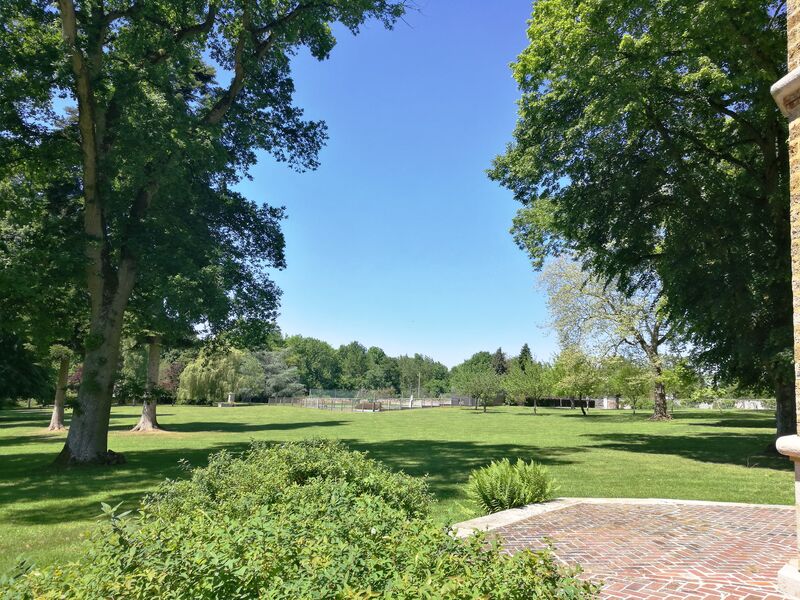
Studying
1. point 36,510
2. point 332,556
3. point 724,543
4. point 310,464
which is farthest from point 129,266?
point 724,543

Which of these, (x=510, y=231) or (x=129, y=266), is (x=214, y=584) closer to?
(x=129, y=266)

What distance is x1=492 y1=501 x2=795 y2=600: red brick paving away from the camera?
14.5 feet

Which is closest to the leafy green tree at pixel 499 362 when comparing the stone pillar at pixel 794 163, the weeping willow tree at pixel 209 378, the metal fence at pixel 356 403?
the metal fence at pixel 356 403

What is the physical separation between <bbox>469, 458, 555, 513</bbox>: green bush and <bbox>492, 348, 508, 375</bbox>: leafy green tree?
10644 cm

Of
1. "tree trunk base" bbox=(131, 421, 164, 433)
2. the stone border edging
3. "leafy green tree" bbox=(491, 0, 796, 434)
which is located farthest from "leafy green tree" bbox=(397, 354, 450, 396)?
the stone border edging

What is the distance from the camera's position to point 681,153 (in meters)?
16.1

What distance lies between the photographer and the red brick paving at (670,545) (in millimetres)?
4410

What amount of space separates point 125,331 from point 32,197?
7.72 m

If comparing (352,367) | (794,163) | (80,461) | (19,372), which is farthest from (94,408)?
(352,367)

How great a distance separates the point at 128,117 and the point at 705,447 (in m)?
21.6

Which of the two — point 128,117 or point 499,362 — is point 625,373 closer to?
point 128,117

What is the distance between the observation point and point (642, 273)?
19.7 metres

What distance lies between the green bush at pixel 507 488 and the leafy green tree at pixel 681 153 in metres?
8.56

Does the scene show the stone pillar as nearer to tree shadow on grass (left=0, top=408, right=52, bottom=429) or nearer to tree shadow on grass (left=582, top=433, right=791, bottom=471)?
tree shadow on grass (left=582, top=433, right=791, bottom=471)
